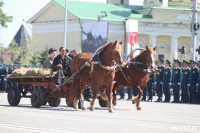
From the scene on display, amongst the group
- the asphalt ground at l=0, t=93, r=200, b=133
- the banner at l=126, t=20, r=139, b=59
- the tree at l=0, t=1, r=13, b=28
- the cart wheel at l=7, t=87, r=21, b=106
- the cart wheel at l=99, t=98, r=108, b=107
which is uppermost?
the tree at l=0, t=1, r=13, b=28

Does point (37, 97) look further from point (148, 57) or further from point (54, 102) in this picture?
point (148, 57)

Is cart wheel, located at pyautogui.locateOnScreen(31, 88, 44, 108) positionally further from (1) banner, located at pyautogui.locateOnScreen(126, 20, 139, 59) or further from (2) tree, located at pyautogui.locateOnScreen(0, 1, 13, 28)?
(2) tree, located at pyautogui.locateOnScreen(0, 1, 13, 28)

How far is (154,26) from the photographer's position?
81.8 meters

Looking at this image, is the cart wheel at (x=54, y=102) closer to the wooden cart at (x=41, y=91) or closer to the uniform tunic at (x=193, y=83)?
the wooden cart at (x=41, y=91)

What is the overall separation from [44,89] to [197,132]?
822 centimetres

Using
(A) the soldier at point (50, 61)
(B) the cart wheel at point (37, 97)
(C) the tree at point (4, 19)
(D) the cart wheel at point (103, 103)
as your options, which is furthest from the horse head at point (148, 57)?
(C) the tree at point (4, 19)

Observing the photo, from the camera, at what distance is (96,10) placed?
82.2 meters

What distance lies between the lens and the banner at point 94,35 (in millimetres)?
56281

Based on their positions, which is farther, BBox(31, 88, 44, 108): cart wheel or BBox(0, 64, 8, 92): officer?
BBox(0, 64, 8, 92): officer

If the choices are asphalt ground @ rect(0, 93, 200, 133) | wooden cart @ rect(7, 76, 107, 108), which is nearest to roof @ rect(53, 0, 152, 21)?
wooden cart @ rect(7, 76, 107, 108)

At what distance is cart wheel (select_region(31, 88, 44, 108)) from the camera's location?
61.0ft

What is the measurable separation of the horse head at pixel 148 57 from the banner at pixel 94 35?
35499mm

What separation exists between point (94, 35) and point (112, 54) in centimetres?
3957

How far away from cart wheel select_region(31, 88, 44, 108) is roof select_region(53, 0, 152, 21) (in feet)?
198
